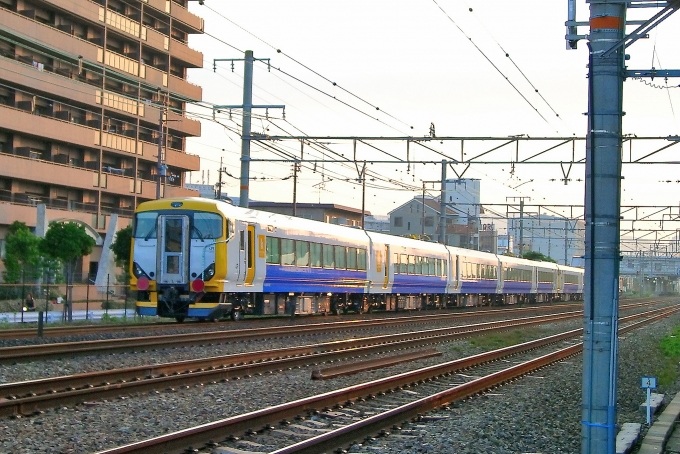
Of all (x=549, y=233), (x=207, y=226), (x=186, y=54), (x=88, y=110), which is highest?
(x=186, y=54)

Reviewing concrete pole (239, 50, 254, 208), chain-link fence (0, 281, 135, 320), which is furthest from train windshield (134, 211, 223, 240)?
chain-link fence (0, 281, 135, 320)

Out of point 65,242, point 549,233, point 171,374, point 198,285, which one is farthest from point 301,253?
point 549,233

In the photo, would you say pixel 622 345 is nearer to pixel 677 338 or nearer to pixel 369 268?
pixel 677 338

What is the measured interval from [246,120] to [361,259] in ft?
24.6

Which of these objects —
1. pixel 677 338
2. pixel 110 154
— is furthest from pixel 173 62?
pixel 677 338

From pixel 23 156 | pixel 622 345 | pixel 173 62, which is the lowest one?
pixel 622 345

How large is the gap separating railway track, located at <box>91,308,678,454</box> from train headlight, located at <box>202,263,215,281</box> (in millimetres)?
8180

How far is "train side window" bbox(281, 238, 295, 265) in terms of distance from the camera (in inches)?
1070

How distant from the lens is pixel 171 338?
64.8 feet

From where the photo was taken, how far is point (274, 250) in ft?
87.3

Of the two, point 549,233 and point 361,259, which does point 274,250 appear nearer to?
point 361,259

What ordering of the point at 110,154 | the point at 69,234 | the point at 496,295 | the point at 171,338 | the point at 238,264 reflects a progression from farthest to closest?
the point at 110,154 < the point at 496,295 < the point at 69,234 < the point at 238,264 < the point at 171,338

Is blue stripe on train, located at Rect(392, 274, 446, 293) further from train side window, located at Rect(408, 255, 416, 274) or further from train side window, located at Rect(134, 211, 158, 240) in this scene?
train side window, located at Rect(134, 211, 158, 240)

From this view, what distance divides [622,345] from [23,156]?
3601cm
